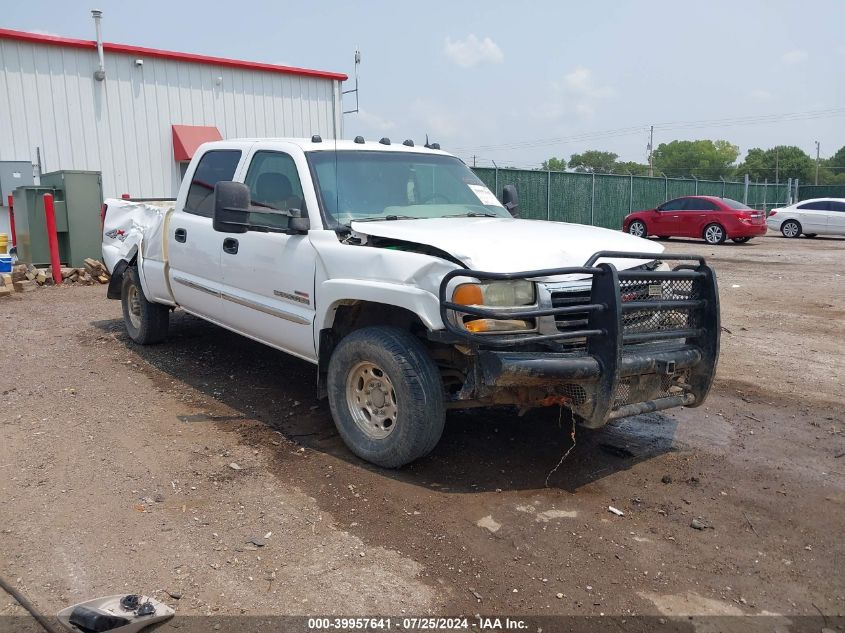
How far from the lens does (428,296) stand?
12.8ft

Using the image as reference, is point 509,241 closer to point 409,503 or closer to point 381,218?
point 381,218

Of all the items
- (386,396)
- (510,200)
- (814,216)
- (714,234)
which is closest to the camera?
(386,396)

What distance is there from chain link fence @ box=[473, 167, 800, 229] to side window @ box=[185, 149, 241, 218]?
52.2 ft

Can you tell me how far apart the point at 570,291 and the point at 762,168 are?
97.9 m

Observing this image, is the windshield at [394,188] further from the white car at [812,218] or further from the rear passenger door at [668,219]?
the white car at [812,218]

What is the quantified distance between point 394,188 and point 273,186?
0.87 m

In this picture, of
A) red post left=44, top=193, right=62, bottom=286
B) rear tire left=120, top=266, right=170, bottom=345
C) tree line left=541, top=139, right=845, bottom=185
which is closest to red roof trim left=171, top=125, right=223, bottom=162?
red post left=44, top=193, right=62, bottom=286

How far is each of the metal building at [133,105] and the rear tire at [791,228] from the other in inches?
605

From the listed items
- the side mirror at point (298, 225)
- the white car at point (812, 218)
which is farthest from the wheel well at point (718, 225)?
the side mirror at point (298, 225)

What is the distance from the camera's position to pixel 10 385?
614cm

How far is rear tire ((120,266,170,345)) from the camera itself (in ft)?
23.8

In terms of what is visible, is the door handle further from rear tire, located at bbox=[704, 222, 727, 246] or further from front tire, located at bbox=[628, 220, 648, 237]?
front tire, located at bbox=[628, 220, 648, 237]

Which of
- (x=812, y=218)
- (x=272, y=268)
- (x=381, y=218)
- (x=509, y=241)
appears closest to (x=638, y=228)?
(x=812, y=218)

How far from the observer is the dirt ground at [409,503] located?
124 inches
